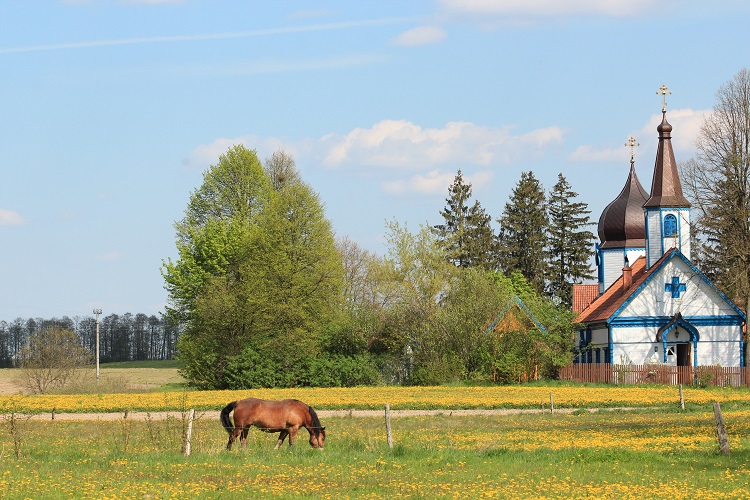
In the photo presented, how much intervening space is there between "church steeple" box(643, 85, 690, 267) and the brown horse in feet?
156

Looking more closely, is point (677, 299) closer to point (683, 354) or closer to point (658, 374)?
point (683, 354)

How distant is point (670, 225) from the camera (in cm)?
6594

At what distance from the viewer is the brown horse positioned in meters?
22.5

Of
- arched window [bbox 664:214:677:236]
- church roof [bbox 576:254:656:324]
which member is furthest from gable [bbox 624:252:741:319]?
arched window [bbox 664:214:677:236]

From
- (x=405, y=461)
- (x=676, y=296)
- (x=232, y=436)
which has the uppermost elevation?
(x=676, y=296)

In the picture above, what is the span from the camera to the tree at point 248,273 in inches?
2432

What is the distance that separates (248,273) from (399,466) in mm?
44214

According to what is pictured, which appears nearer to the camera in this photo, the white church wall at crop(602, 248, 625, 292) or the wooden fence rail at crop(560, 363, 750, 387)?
the wooden fence rail at crop(560, 363, 750, 387)

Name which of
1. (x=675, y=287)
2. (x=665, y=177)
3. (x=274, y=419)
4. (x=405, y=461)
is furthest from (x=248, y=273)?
(x=405, y=461)

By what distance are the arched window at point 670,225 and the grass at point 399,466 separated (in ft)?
128

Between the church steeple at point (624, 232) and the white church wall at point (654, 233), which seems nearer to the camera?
the white church wall at point (654, 233)

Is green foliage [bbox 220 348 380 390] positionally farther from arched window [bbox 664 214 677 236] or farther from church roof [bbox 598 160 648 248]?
church roof [bbox 598 160 648 248]

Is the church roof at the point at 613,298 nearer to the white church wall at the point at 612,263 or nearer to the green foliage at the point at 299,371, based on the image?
the white church wall at the point at 612,263

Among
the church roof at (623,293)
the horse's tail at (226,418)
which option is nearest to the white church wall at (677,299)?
the church roof at (623,293)
